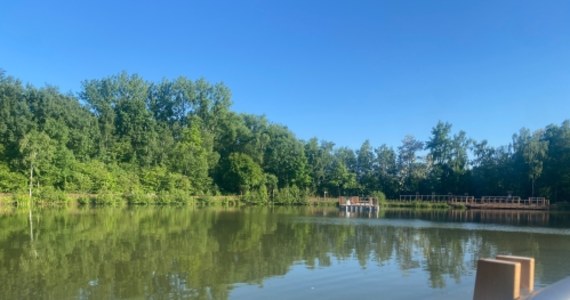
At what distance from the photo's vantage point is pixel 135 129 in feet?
220

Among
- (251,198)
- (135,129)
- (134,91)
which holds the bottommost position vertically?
(251,198)

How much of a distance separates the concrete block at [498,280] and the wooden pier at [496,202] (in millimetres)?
62994

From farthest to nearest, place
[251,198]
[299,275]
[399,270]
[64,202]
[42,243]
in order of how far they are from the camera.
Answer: [251,198] → [64,202] → [42,243] → [399,270] → [299,275]

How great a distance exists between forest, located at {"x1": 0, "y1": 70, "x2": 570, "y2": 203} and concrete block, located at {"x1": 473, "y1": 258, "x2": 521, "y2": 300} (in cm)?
4442

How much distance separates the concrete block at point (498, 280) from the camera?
4.32 m

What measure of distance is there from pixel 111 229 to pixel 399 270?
47.5ft

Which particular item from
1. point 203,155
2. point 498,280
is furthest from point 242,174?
point 498,280

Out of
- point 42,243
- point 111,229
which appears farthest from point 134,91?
point 42,243

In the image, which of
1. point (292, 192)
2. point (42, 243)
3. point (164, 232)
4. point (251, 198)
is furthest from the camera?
point (292, 192)

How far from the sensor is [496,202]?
65250 millimetres

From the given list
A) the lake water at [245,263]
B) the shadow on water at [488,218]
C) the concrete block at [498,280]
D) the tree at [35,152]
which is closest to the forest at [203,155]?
the tree at [35,152]

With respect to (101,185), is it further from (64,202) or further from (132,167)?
(132,167)

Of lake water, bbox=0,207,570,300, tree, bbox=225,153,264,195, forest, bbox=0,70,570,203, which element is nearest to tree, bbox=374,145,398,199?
forest, bbox=0,70,570,203

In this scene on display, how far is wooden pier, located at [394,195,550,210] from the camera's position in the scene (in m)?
61.4
